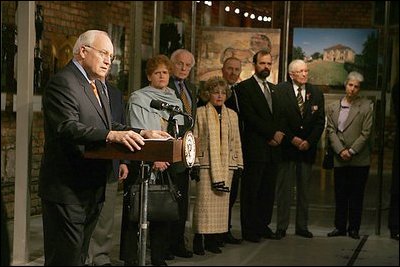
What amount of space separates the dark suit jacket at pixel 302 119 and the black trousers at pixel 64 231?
Answer: 2962 mm

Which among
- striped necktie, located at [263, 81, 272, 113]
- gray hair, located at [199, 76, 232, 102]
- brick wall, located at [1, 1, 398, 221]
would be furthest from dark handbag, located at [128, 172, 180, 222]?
striped necktie, located at [263, 81, 272, 113]

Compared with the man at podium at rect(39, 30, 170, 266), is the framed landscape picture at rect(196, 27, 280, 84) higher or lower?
higher

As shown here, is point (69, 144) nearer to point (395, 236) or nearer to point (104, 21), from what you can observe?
point (104, 21)

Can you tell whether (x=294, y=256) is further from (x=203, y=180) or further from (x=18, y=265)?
(x=18, y=265)

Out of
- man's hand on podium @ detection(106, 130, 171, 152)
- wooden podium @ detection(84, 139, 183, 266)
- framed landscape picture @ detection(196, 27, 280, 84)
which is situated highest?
framed landscape picture @ detection(196, 27, 280, 84)

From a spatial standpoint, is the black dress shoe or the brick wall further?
the black dress shoe

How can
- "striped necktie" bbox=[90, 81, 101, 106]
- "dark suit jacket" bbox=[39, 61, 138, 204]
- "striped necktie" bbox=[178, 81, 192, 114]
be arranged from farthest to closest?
1. "striped necktie" bbox=[178, 81, 192, 114]
2. "striped necktie" bbox=[90, 81, 101, 106]
3. "dark suit jacket" bbox=[39, 61, 138, 204]

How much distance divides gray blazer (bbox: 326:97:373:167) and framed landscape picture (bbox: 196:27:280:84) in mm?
560

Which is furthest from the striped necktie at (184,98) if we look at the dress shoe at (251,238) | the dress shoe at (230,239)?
the dress shoe at (251,238)

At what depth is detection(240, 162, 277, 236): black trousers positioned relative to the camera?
6.27m

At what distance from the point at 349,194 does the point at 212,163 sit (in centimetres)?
145

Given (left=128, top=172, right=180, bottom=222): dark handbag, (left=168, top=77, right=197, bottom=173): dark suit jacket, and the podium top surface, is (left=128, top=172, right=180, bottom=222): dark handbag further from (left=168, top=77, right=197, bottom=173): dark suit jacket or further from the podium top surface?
the podium top surface

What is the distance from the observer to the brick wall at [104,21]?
5.44m

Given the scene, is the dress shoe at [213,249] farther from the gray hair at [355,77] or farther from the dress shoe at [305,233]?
the gray hair at [355,77]
